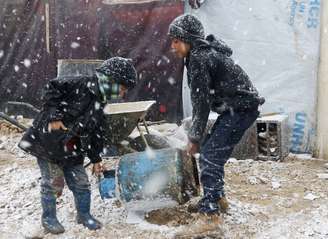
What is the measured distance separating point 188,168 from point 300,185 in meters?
1.85

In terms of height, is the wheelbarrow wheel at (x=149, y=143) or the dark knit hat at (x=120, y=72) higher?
the dark knit hat at (x=120, y=72)

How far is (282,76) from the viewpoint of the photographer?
7652mm

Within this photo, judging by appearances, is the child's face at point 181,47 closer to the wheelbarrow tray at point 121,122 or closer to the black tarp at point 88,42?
the wheelbarrow tray at point 121,122

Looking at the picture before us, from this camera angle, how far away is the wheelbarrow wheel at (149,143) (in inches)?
251

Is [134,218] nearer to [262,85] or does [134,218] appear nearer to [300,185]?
[300,185]

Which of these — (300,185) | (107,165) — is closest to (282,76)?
(300,185)

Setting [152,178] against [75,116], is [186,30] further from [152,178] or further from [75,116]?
[152,178]

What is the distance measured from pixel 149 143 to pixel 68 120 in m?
1.95

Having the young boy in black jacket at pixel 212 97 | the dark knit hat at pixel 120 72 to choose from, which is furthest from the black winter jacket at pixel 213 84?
the dark knit hat at pixel 120 72

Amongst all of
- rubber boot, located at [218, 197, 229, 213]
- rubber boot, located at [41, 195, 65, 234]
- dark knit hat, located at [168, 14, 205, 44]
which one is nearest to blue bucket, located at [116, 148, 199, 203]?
rubber boot, located at [218, 197, 229, 213]

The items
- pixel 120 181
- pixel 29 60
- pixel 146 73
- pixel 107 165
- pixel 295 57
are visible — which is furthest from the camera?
pixel 29 60

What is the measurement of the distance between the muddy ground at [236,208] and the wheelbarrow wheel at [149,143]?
63cm

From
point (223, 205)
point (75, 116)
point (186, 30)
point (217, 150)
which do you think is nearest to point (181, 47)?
point (186, 30)

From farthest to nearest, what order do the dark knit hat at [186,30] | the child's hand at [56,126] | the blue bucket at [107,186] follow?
the blue bucket at [107,186] < the dark knit hat at [186,30] < the child's hand at [56,126]
